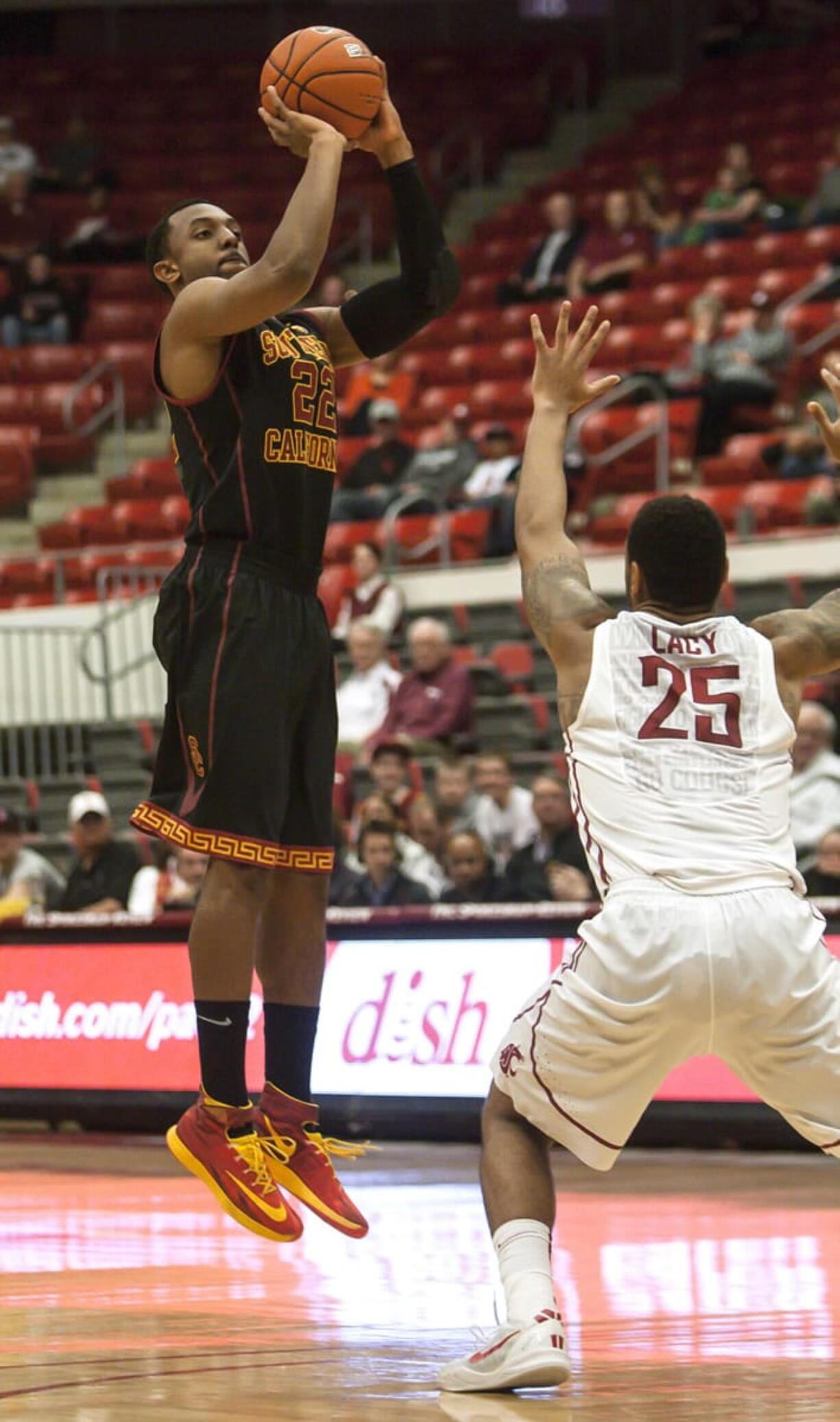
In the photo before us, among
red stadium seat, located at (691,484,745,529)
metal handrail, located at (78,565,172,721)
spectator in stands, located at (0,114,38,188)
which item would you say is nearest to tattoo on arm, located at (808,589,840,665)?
red stadium seat, located at (691,484,745,529)

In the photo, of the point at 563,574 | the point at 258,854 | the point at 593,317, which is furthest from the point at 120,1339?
the point at 593,317

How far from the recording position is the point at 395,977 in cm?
1009

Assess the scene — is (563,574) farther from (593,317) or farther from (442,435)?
(442,435)

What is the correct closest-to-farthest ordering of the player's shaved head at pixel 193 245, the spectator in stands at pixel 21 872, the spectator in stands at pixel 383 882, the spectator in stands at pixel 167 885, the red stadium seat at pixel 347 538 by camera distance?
1. the player's shaved head at pixel 193 245
2. the spectator in stands at pixel 383 882
3. the spectator in stands at pixel 167 885
4. the spectator in stands at pixel 21 872
5. the red stadium seat at pixel 347 538

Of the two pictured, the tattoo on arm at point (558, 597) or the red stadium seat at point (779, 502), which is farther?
the red stadium seat at point (779, 502)

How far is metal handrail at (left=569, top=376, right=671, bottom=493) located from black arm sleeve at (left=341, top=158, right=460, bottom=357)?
946cm

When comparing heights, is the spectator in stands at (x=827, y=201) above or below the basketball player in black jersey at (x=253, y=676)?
above

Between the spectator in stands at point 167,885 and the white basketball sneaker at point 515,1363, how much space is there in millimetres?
7414

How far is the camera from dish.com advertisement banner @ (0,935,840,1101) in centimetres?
972

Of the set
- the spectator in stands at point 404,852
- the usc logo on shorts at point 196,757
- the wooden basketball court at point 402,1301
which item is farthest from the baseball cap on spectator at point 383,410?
the usc logo on shorts at point 196,757

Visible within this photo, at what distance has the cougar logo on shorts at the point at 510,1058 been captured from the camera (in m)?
4.62

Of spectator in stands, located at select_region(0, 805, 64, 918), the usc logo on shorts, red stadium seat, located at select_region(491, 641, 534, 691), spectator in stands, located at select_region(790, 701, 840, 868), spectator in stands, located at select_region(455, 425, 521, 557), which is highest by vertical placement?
the usc logo on shorts

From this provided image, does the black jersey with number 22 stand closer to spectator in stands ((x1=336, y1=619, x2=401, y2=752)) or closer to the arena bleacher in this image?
the arena bleacher

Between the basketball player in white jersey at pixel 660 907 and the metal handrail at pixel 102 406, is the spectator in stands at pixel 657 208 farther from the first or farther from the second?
the basketball player in white jersey at pixel 660 907
